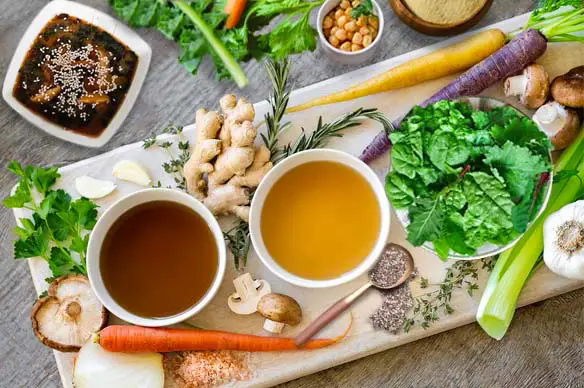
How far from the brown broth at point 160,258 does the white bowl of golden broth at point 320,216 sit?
13 cm

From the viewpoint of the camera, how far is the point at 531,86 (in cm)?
145

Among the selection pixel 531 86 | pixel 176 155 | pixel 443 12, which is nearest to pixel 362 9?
pixel 443 12

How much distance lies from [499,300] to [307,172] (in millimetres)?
486

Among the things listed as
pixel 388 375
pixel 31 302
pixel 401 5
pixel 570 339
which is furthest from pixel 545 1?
pixel 31 302

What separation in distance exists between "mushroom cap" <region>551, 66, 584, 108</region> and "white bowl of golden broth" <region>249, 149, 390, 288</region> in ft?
1.43

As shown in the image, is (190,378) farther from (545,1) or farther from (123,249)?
(545,1)

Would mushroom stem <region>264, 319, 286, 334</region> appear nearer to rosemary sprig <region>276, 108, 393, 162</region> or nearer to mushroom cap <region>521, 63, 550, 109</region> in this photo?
rosemary sprig <region>276, 108, 393, 162</region>

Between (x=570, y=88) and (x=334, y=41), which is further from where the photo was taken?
(x=334, y=41)

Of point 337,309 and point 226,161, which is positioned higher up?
point 226,161

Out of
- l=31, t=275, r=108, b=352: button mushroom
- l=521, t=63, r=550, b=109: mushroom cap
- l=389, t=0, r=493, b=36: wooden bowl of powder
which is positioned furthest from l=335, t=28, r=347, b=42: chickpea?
l=31, t=275, r=108, b=352: button mushroom

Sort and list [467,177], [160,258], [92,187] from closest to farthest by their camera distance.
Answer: [467,177]
[160,258]
[92,187]

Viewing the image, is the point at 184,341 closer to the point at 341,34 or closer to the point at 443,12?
the point at 341,34

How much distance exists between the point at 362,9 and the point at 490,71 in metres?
0.31

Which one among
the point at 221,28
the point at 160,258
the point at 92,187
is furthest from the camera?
the point at 221,28
